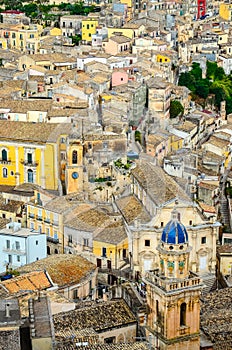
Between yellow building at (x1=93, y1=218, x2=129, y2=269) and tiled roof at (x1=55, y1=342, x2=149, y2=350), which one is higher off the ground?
tiled roof at (x1=55, y1=342, x2=149, y2=350)

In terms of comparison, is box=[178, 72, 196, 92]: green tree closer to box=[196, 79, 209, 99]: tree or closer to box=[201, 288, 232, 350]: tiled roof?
box=[196, 79, 209, 99]: tree

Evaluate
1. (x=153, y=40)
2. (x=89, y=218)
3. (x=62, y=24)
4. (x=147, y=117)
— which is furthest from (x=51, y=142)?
(x=62, y=24)

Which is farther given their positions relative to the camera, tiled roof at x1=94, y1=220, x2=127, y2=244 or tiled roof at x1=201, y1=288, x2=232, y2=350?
tiled roof at x1=94, y1=220, x2=127, y2=244

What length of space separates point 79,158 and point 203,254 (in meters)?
7.03

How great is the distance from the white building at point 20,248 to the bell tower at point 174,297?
30.0 feet

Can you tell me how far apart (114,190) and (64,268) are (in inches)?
265

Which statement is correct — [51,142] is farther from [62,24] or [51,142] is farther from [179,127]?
[62,24]

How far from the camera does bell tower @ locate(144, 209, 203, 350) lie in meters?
18.2

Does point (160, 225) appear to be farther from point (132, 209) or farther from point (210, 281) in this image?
point (210, 281)

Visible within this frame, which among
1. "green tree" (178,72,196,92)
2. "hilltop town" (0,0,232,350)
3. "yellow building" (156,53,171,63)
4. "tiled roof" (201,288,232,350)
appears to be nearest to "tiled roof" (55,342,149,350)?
"hilltop town" (0,0,232,350)

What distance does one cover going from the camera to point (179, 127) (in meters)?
42.8

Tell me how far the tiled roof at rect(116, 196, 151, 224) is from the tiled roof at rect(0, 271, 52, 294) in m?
5.25

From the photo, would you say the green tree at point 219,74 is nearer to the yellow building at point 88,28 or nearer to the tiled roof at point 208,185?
the yellow building at point 88,28

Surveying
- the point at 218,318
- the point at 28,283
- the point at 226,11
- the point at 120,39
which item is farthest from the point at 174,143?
the point at 226,11
